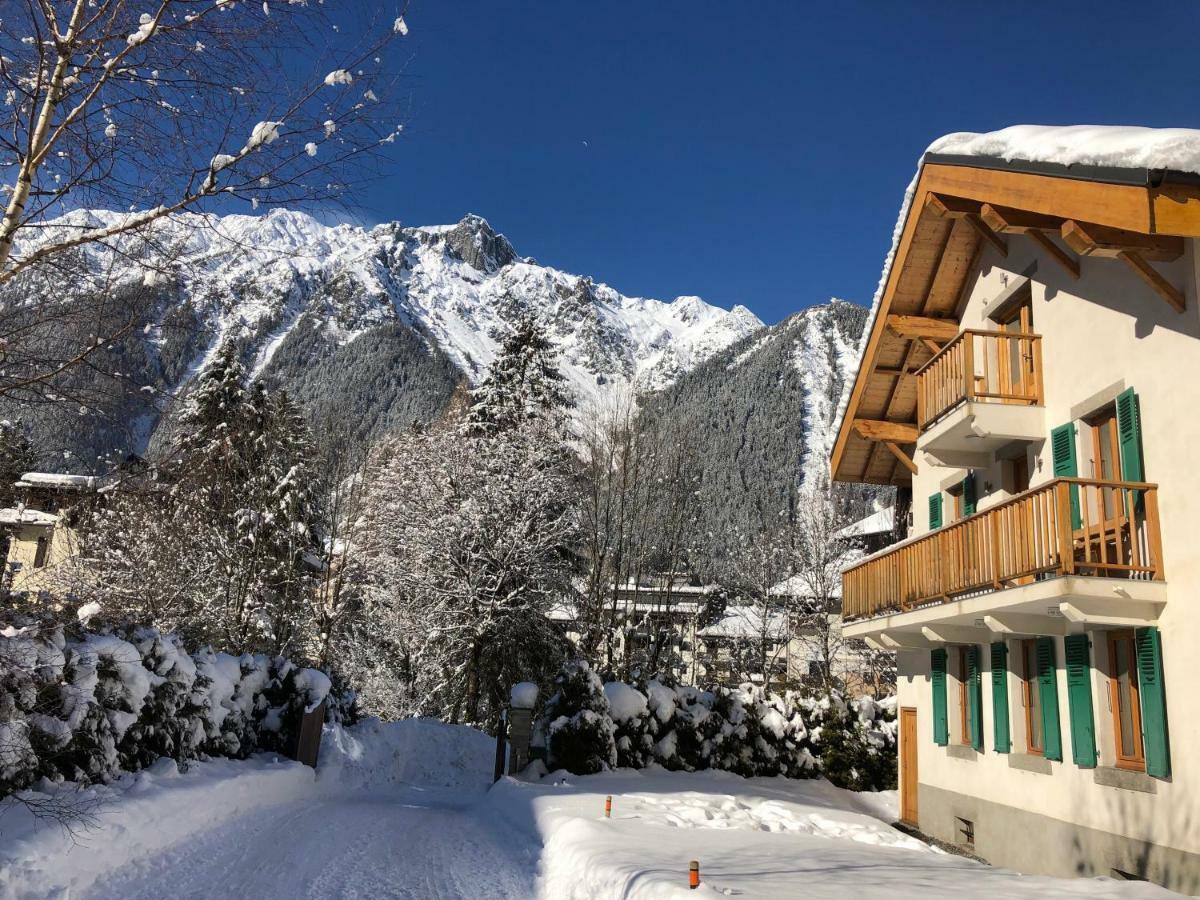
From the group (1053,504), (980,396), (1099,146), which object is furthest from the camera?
(980,396)

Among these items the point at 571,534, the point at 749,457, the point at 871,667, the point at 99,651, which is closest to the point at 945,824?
the point at 99,651

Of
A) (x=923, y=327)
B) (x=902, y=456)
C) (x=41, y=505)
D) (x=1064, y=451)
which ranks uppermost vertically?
(x=923, y=327)

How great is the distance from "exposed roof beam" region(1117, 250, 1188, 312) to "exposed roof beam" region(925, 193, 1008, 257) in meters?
3.77

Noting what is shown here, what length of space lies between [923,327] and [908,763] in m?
8.61

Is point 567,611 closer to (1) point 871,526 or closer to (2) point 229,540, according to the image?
(2) point 229,540

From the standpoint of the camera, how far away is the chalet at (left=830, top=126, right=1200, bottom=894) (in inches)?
366

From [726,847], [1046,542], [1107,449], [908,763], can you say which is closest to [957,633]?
[1107,449]

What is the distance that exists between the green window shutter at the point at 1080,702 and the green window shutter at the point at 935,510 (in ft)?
18.6

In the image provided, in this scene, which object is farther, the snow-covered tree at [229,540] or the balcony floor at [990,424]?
the snow-covered tree at [229,540]

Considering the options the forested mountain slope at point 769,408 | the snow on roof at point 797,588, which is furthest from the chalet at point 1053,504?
the forested mountain slope at point 769,408

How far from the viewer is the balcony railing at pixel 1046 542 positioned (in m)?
9.71

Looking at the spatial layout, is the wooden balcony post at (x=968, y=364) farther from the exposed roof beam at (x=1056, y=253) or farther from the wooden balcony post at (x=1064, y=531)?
the wooden balcony post at (x=1064, y=531)

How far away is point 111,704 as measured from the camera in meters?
10.6

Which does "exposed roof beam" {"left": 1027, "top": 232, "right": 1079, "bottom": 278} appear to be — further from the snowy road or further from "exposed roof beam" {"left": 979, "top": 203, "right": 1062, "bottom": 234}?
the snowy road
